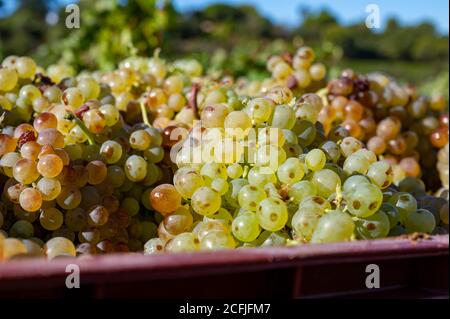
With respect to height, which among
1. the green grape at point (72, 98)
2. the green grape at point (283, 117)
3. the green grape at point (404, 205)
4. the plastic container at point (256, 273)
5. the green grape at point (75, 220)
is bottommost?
the plastic container at point (256, 273)

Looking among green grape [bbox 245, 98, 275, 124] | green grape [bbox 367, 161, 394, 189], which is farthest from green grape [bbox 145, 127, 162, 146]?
green grape [bbox 367, 161, 394, 189]

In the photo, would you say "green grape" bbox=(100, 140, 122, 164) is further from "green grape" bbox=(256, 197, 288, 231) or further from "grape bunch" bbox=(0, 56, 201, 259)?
"green grape" bbox=(256, 197, 288, 231)

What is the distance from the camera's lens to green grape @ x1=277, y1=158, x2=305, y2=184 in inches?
39.4

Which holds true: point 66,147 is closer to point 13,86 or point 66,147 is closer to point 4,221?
point 4,221

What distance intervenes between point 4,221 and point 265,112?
20.8 inches

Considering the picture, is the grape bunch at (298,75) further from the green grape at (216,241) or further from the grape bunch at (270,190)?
the green grape at (216,241)

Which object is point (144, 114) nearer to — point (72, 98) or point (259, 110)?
point (72, 98)

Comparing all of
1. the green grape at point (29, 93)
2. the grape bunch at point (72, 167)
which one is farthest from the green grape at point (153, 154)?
the green grape at point (29, 93)

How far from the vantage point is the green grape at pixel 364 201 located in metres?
0.93

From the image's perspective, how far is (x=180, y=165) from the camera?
1.10 m

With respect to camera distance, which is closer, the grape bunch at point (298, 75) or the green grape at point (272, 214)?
the green grape at point (272, 214)

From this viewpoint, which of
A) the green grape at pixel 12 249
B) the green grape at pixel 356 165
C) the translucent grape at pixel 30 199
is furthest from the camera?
the green grape at pixel 356 165

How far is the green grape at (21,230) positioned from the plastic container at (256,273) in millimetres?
314

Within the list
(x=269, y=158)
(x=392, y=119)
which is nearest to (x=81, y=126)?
(x=269, y=158)
